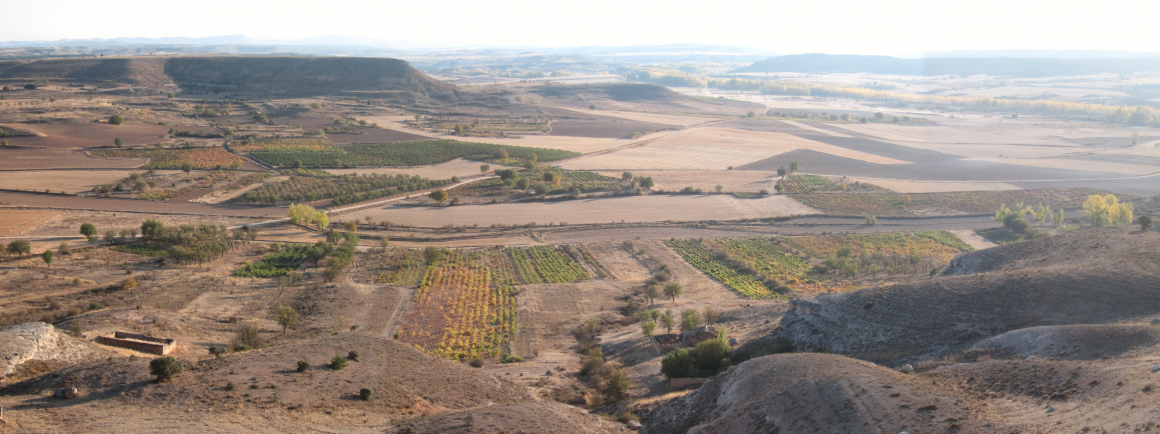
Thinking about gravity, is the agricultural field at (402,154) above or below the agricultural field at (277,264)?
above

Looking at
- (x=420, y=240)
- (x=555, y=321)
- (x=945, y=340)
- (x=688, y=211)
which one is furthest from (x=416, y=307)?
(x=688, y=211)

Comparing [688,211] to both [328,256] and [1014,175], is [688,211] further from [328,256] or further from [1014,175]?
[1014,175]

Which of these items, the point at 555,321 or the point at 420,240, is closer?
the point at 555,321

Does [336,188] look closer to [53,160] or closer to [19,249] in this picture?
[19,249]

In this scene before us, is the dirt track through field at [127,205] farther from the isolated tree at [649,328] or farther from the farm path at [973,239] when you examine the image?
the farm path at [973,239]

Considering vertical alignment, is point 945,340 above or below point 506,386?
above

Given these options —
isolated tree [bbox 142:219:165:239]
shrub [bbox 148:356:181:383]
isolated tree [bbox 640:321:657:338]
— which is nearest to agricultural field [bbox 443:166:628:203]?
isolated tree [bbox 142:219:165:239]

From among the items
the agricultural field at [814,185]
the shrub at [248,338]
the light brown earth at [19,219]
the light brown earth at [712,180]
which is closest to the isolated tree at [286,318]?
the shrub at [248,338]
